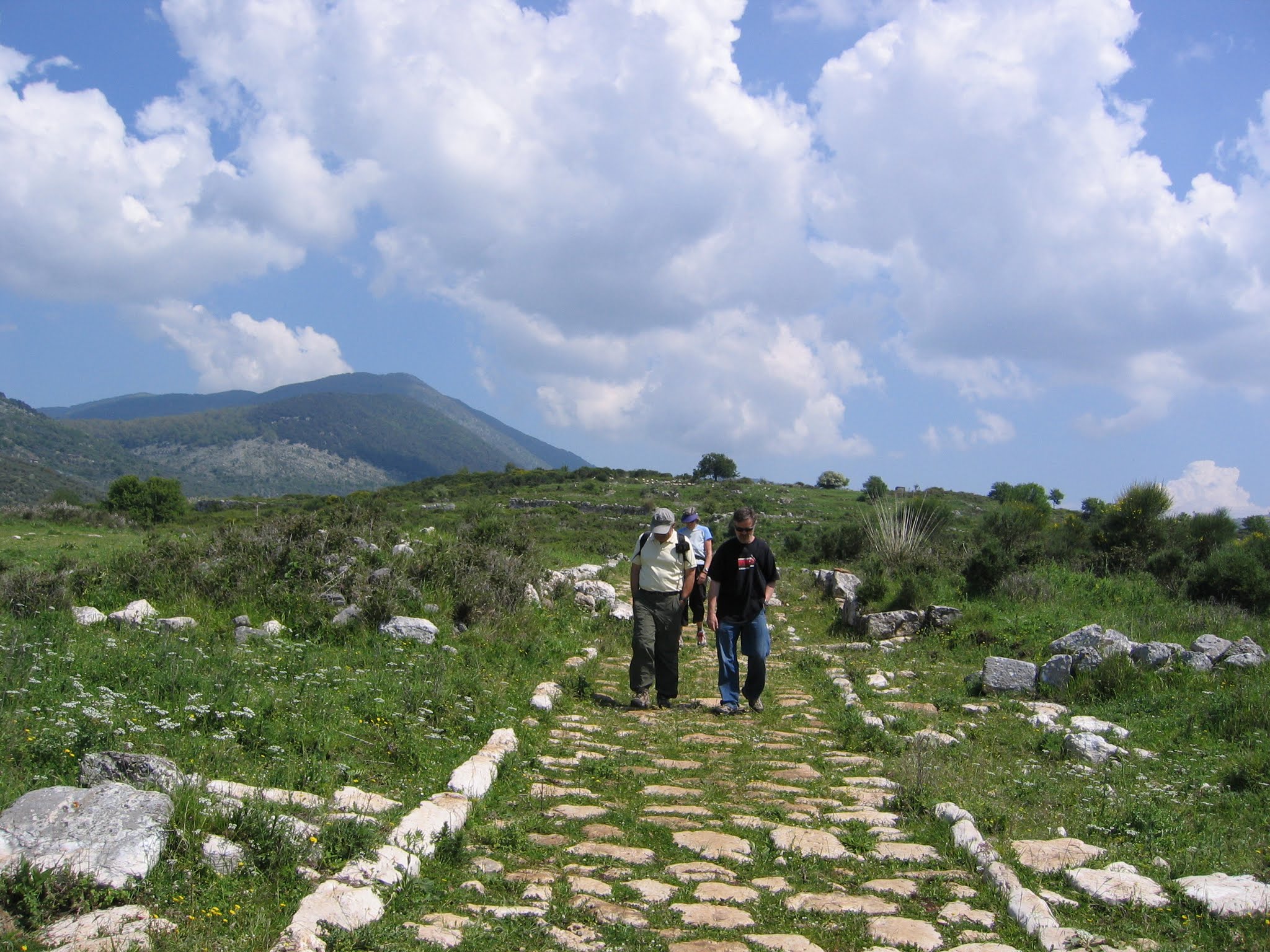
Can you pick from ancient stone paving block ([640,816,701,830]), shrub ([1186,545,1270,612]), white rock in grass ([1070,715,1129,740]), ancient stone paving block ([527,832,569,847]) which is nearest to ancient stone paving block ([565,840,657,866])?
ancient stone paving block ([527,832,569,847])

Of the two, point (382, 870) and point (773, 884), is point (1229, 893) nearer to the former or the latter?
point (773, 884)

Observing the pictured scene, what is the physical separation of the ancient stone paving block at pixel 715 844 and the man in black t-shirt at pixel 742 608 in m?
3.69

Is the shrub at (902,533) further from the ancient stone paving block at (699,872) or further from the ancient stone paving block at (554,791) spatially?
the ancient stone paving block at (699,872)

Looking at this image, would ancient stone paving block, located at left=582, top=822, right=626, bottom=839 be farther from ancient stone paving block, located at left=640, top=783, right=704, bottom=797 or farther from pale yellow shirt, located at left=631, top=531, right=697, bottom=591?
pale yellow shirt, located at left=631, top=531, right=697, bottom=591

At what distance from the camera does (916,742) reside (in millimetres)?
7367

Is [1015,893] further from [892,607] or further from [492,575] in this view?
[892,607]

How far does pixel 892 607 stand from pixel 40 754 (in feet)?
43.2

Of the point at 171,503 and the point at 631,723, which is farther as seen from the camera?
the point at 171,503

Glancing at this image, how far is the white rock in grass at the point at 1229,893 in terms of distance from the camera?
3.90 m

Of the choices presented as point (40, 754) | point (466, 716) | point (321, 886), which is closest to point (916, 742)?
point (466, 716)

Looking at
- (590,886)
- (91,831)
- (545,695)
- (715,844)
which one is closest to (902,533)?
(545,695)

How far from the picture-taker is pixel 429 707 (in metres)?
7.02

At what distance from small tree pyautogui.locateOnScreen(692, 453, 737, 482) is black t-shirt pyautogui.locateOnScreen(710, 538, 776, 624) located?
6893 centimetres

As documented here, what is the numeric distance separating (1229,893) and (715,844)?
2.47 meters
